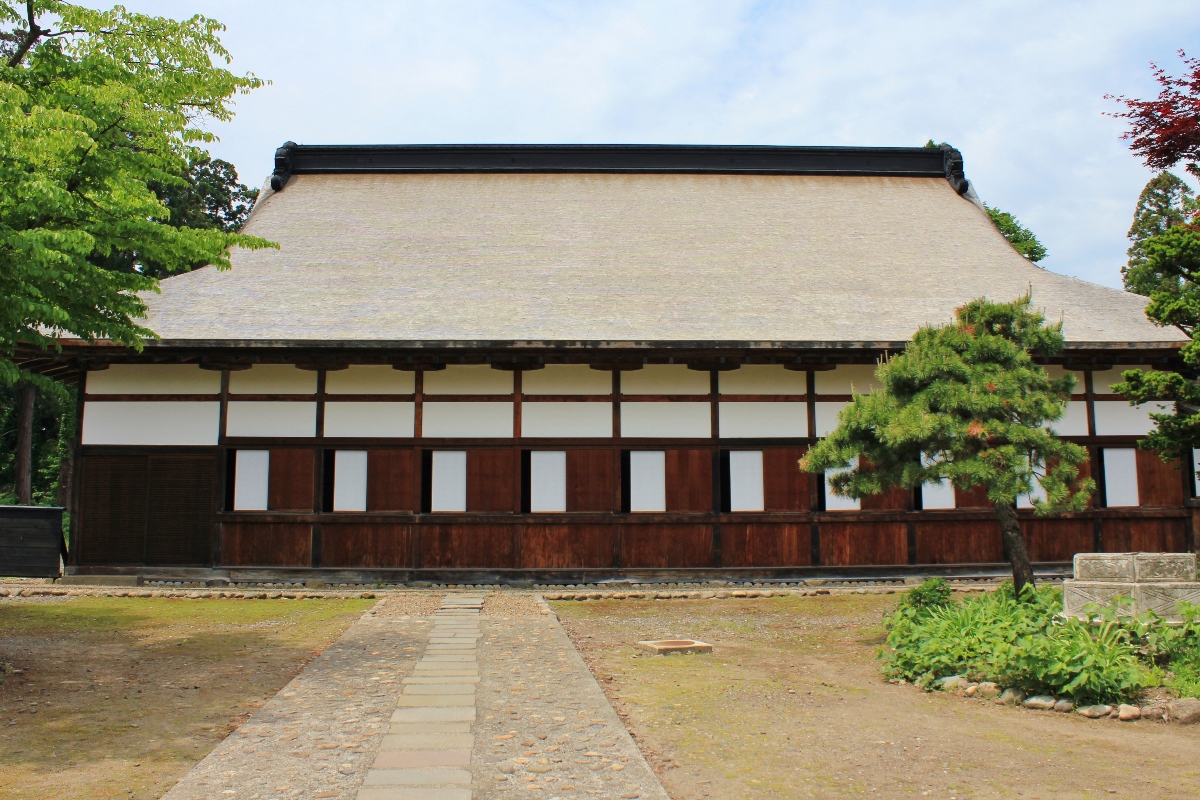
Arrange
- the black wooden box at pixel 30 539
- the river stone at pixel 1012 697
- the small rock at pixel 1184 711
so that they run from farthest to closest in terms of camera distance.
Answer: the black wooden box at pixel 30 539 < the river stone at pixel 1012 697 < the small rock at pixel 1184 711

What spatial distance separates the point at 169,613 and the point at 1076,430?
1397 cm

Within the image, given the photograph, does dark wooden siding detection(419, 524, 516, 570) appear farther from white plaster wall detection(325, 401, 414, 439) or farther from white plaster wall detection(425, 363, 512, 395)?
white plaster wall detection(425, 363, 512, 395)

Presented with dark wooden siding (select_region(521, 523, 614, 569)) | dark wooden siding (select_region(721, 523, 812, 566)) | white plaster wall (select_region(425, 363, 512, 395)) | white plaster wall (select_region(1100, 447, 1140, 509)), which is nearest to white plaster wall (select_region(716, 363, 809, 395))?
dark wooden siding (select_region(721, 523, 812, 566))

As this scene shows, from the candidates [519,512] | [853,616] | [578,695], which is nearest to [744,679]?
[578,695]

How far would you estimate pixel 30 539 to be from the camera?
549 inches

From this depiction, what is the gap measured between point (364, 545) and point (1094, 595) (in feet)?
33.8

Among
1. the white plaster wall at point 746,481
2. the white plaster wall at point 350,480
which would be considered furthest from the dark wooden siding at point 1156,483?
the white plaster wall at point 350,480

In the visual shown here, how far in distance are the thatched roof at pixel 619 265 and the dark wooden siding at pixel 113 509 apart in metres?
2.49

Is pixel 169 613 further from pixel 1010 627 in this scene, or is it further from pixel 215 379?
pixel 1010 627

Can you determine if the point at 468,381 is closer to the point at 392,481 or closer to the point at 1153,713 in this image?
the point at 392,481

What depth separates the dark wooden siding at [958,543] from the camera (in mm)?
14586

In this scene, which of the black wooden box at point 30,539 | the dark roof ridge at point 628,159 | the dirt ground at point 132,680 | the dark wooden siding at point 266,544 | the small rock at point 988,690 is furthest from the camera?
the dark roof ridge at point 628,159

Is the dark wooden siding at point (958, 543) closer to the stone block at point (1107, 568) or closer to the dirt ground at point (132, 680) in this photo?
the stone block at point (1107, 568)

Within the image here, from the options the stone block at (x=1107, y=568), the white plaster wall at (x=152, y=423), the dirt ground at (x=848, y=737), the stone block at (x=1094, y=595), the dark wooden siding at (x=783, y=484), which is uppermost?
the white plaster wall at (x=152, y=423)
